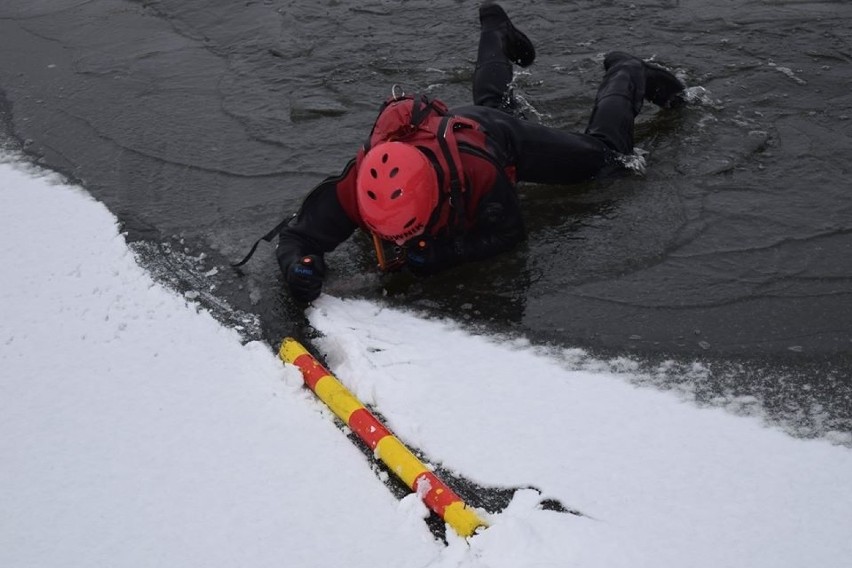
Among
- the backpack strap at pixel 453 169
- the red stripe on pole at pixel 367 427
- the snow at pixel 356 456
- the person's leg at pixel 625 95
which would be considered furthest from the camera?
the person's leg at pixel 625 95

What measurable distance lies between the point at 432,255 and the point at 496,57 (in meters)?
1.72

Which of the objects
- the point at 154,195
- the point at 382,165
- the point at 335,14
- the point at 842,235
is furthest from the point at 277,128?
the point at 842,235

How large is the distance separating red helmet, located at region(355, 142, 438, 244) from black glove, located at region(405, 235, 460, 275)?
0.30 meters

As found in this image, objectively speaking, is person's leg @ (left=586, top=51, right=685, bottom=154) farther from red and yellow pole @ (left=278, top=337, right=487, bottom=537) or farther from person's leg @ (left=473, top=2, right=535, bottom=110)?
red and yellow pole @ (left=278, top=337, right=487, bottom=537)

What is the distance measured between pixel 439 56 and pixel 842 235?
3251 mm

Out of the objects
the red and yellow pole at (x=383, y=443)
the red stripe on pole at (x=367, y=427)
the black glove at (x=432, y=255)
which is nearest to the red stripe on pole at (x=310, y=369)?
the red and yellow pole at (x=383, y=443)

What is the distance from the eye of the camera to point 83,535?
10.2 feet

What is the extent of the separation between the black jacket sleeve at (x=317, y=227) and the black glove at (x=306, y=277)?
0.08 metres

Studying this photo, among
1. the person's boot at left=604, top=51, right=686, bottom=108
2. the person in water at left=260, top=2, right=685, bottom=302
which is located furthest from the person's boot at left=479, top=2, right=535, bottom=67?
the person in water at left=260, top=2, right=685, bottom=302

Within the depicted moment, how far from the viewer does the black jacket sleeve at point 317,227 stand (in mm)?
4086

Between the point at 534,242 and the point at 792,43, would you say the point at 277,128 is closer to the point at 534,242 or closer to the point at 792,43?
the point at 534,242

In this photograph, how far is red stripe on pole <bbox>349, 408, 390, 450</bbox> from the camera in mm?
3258

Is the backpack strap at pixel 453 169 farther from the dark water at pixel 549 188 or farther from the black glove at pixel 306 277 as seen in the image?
the black glove at pixel 306 277

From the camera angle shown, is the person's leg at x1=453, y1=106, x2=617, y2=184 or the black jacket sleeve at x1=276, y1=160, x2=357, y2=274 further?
the person's leg at x1=453, y1=106, x2=617, y2=184
